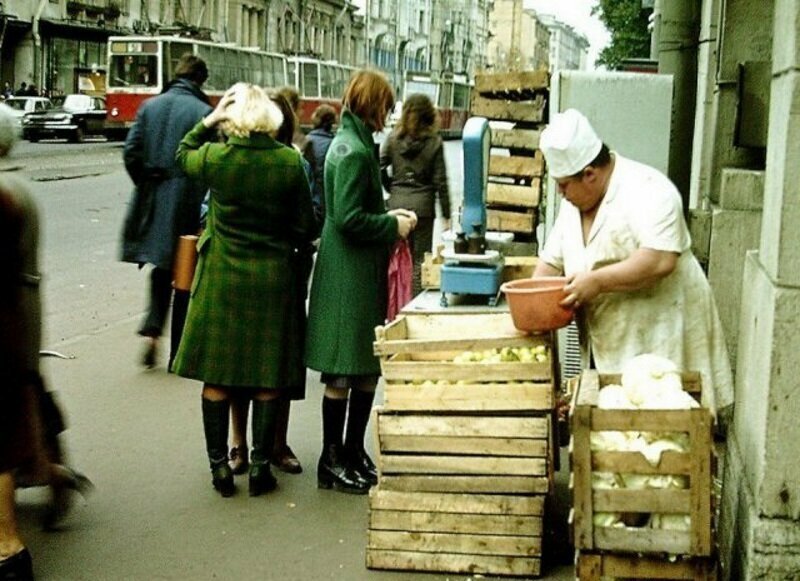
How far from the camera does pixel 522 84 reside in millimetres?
9820

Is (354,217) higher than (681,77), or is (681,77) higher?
(681,77)

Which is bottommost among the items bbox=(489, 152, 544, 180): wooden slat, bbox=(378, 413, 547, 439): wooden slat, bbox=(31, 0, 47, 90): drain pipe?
bbox=(378, 413, 547, 439): wooden slat

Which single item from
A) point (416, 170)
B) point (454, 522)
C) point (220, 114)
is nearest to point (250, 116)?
point (220, 114)

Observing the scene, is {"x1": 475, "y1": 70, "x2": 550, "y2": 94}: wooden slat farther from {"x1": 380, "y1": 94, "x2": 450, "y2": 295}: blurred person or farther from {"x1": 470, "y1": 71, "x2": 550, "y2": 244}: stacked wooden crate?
{"x1": 380, "y1": 94, "x2": 450, "y2": 295}: blurred person

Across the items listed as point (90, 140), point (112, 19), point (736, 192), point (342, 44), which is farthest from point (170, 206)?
point (342, 44)

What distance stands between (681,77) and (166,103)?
3851mm

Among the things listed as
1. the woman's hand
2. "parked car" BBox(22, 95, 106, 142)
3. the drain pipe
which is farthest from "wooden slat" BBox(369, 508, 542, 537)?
the drain pipe

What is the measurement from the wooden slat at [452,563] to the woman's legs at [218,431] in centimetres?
123

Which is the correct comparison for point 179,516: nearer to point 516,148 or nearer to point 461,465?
point 461,465

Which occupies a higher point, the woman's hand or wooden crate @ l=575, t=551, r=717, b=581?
the woman's hand

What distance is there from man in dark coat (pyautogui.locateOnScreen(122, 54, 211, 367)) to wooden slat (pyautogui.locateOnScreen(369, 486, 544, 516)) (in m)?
3.80

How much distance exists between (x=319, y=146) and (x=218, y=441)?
4.54m

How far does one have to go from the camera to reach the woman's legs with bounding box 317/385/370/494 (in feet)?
20.4

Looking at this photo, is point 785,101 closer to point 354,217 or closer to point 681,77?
point 354,217
